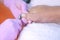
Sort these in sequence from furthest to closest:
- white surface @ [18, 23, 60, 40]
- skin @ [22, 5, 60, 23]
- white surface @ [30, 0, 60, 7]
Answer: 1. white surface @ [30, 0, 60, 7]
2. skin @ [22, 5, 60, 23]
3. white surface @ [18, 23, 60, 40]

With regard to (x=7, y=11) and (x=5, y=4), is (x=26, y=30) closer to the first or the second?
(x=7, y=11)

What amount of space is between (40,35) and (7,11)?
25.9 inches

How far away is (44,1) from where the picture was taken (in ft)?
4.26

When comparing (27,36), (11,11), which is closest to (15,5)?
(11,11)

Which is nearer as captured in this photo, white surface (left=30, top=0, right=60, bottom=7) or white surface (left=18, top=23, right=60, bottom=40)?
white surface (left=18, top=23, right=60, bottom=40)

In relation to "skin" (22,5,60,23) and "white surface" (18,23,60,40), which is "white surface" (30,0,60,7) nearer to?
"skin" (22,5,60,23)

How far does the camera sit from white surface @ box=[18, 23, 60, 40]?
0.88 metres

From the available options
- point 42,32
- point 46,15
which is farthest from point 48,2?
point 42,32

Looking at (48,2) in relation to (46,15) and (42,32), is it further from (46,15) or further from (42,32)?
(42,32)

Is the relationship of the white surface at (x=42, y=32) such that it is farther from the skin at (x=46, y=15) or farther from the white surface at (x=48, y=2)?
the white surface at (x=48, y=2)

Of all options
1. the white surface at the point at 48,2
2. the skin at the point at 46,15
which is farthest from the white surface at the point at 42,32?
the white surface at the point at 48,2

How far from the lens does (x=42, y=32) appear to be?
3.03 ft

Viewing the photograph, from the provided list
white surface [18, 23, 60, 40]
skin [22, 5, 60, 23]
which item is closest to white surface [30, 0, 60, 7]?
skin [22, 5, 60, 23]

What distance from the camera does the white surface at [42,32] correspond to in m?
0.88
